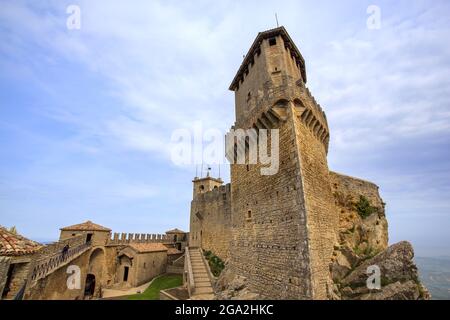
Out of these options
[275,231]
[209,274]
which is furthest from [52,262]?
[275,231]

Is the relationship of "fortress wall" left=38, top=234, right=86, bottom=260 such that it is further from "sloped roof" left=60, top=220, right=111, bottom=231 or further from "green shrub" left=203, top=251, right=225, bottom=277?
"green shrub" left=203, top=251, right=225, bottom=277

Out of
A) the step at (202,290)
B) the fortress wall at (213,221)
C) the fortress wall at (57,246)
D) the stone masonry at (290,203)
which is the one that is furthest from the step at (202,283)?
the fortress wall at (57,246)

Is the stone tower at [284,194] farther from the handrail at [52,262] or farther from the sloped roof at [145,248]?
the sloped roof at [145,248]

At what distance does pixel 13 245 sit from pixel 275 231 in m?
12.1

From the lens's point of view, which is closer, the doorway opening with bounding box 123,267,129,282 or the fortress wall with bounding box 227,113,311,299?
the fortress wall with bounding box 227,113,311,299

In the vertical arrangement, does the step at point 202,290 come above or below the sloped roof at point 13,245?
below

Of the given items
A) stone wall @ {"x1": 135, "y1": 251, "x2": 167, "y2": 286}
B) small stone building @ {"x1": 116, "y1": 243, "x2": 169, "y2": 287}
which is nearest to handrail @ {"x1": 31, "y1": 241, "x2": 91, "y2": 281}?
small stone building @ {"x1": 116, "y1": 243, "x2": 169, "y2": 287}

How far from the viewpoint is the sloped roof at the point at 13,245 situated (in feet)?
29.4

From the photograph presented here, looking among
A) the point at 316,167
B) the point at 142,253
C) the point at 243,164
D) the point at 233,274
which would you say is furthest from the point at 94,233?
the point at 316,167

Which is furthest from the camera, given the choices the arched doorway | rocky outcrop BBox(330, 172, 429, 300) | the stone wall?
the stone wall

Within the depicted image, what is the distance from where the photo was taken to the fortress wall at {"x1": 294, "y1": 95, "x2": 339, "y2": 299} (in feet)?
28.0

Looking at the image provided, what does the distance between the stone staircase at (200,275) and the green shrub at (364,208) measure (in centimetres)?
1214

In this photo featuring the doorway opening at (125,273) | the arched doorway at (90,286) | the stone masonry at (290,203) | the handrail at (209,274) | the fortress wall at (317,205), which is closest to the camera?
the fortress wall at (317,205)

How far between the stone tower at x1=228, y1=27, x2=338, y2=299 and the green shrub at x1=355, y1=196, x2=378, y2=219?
2701mm
